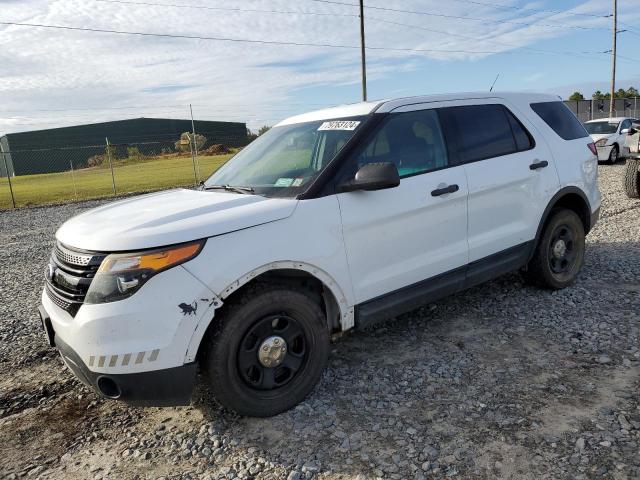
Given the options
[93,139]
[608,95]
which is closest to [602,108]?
[608,95]

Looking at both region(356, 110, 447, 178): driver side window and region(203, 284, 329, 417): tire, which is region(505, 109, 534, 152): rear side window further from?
region(203, 284, 329, 417): tire

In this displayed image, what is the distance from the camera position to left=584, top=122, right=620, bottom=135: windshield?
54.7 feet

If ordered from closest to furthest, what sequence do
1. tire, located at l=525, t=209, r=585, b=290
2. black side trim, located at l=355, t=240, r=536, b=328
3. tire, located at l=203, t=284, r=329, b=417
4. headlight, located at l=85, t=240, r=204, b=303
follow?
headlight, located at l=85, t=240, r=204, b=303 → tire, located at l=203, t=284, r=329, b=417 → black side trim, located at l=355, t=240, r=536, b=328 → tire, located at l=525, t=209, r=585, b=290

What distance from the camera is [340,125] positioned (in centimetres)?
363

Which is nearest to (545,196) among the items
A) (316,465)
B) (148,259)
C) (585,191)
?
(585,191)

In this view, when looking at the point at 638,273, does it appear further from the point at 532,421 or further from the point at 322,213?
the point at 322,213

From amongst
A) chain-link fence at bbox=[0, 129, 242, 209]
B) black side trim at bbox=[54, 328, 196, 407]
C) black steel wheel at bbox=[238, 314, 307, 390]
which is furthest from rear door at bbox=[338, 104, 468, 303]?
chain-link fence at bbox=[0, 129, 242, 209]

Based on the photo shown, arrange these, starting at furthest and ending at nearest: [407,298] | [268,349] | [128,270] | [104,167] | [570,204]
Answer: [104,167] < [570,204] < [407,298] < [268,349] < [128,270]

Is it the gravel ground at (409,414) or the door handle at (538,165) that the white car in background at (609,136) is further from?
the gravel ground at (409,414)

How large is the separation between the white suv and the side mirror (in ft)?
0.04

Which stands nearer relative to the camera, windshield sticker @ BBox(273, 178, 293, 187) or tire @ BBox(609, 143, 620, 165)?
windshield sticker @ BBox(273, 178, 293, 187)

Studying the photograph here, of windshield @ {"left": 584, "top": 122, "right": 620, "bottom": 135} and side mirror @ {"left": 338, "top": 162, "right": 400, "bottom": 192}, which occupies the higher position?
side mirror @ {"left": 338, "top": 162, "right": 400, "bottom": 192}

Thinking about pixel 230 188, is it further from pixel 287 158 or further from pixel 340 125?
pixel 340 125

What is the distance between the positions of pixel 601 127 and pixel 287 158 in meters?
16.7
